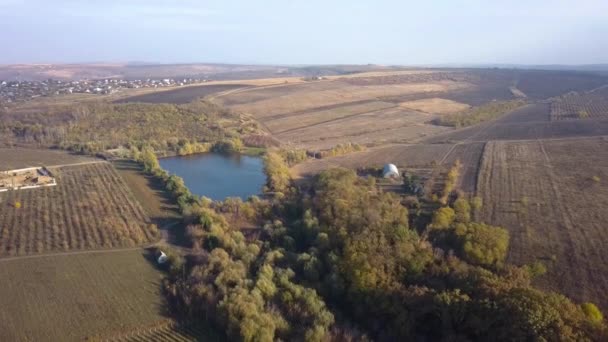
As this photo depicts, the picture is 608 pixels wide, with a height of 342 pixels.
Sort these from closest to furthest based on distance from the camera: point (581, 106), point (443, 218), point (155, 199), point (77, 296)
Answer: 1. point (77, 296)
2. point (443, 218)
3. point (155, 199)
4. point (581, 106)

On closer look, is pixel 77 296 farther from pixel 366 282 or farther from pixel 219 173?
pixel 219 173

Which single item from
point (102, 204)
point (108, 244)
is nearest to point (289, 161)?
point (102, 204)

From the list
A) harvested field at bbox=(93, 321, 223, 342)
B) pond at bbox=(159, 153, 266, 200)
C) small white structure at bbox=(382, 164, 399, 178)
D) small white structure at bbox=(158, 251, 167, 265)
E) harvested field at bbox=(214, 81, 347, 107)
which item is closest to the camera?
harvested field at bbox=(93, 321, 223, 342)

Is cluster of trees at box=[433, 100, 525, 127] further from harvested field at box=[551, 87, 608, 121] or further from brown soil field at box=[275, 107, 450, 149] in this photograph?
harvested field at box=[551, 87, 608, 121]

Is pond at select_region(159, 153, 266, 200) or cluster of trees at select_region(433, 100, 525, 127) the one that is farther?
cluster of trees at select_region(433, 100, 525, 127)

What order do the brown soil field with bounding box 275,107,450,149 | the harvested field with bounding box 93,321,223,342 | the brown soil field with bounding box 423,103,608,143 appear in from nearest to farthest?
the harvested field with bounding box 93,321,223,342 → the brown soil field with bounding box 423,103,608,143 → the brown soil field with bounding box 275,107,450,149

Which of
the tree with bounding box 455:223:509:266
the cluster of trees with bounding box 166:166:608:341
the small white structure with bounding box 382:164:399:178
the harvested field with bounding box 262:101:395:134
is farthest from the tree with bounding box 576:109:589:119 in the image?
the tree with bounding box 455:223:509:266

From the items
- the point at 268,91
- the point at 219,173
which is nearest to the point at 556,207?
the point at 219,173
